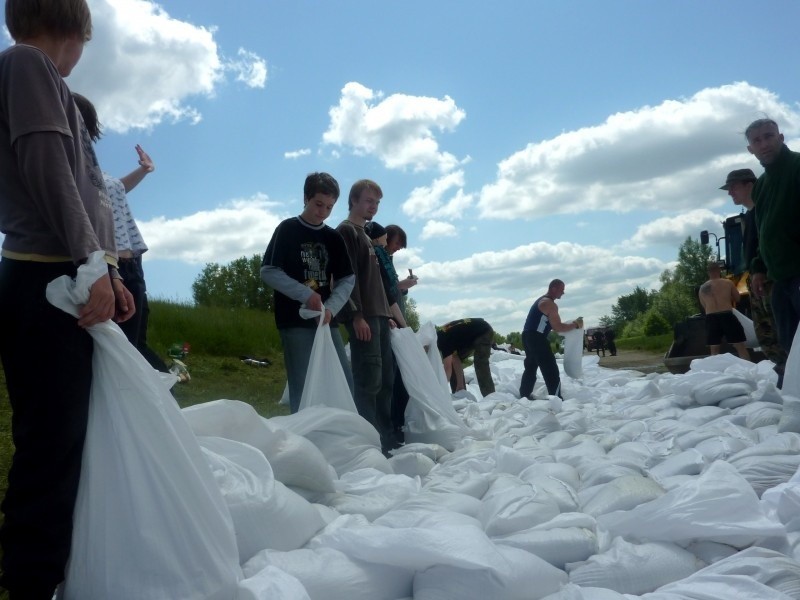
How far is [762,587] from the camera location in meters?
1.37

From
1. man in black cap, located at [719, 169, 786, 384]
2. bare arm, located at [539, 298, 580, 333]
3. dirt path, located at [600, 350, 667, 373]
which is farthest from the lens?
dirt path, located at [600, 350, 667, 373]

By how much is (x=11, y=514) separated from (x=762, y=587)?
1389mm

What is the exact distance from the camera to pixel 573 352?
6684mm

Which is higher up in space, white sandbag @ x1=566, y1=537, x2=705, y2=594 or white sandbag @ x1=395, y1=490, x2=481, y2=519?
white sandbag @ x1=395, y1=490, x2=481, y2=519

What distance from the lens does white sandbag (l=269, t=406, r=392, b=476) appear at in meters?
2.55

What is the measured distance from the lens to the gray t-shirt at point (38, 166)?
1.34 m

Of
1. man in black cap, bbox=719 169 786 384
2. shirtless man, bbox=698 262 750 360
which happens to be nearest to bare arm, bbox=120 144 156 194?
man in black cap, bbox=719 169 786 384

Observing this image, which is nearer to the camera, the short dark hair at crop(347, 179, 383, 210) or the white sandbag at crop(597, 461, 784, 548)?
the white sandbag at crop(597, 461, 784, 548)

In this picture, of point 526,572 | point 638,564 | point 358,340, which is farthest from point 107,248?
point 358,340

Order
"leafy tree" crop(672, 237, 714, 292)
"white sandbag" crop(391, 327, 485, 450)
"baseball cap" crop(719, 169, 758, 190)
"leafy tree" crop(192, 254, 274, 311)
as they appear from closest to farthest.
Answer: "white sandbag" crop(391, 327, 485, 450)
"baseball cap" crop(719, 169, 758, 190)
"leafy tree" crop(192, 254, 274, 311)
"leafy tree" crop(672, 237, 714, 292)

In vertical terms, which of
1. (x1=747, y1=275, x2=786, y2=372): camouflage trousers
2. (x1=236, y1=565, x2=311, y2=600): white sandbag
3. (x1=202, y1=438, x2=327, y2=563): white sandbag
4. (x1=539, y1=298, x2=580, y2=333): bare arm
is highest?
(x1=539, y1=298, x2=580, y2=333): bare arm

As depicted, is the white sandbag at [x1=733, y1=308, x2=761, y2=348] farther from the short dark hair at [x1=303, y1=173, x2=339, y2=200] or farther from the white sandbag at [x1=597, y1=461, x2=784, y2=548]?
the white sandbag at [x1=597, y1=461, x2=784, y2=548]

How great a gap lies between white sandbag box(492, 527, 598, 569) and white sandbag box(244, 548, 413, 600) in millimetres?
291

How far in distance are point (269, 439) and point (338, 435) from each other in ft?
1.84
